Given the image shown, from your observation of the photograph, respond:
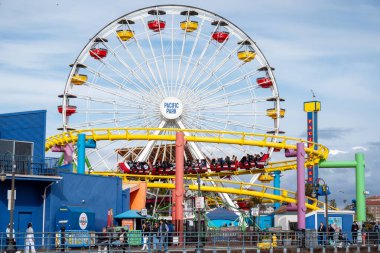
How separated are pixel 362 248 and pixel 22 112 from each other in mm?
20717

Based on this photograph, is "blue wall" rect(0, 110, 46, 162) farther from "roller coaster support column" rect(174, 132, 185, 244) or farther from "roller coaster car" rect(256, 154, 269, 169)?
"roller coaster car" rect(256, 154, 269, 169)

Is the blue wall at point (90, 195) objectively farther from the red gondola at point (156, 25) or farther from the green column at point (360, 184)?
the green column at point (360, 184)

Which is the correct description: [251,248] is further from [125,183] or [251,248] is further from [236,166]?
[236,166]

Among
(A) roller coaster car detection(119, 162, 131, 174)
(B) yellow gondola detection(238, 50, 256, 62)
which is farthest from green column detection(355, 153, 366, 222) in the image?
(A) roller coaster car detection(119, 162, 131, 174)

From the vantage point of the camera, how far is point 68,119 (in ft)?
227

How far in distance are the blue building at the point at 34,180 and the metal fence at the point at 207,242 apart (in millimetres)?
1198

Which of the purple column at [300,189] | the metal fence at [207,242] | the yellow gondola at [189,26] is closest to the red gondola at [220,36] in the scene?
the yellow gondola at [189,26]

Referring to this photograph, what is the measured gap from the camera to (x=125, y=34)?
224 ft

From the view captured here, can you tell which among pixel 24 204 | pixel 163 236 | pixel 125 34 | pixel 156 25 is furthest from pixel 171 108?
pixel 163 236

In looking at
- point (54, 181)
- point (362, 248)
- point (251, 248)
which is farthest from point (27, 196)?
point (362, 248)

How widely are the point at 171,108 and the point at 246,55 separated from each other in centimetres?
826

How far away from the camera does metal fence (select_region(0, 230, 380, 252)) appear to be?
35691 millimetres

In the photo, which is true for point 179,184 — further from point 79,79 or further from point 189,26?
point 189,26

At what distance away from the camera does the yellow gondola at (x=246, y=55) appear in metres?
69.4
